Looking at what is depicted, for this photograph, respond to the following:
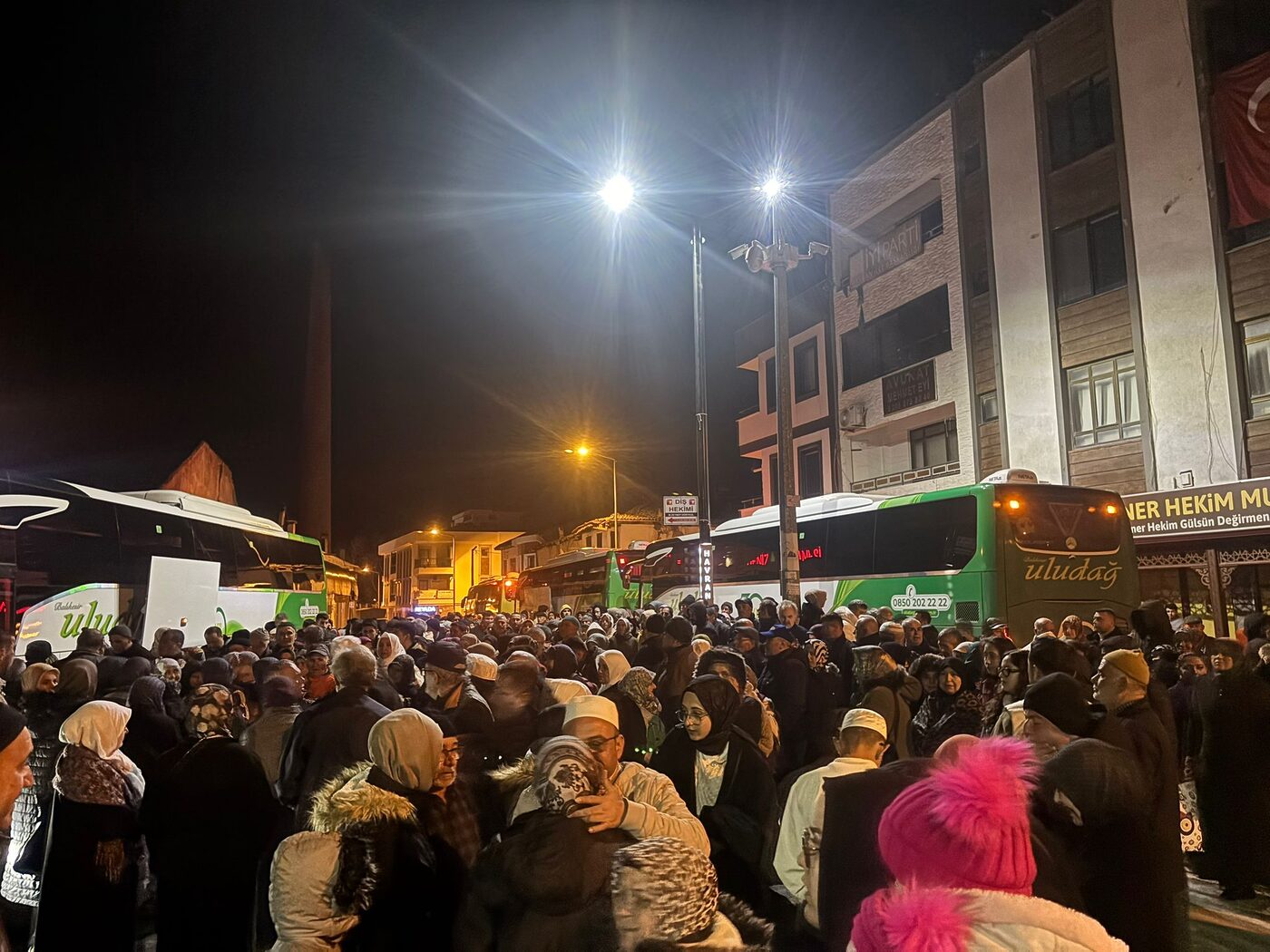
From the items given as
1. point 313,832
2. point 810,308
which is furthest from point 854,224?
point 313,832

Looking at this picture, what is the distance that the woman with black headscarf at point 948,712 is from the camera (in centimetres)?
590

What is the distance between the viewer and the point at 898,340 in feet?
95.0

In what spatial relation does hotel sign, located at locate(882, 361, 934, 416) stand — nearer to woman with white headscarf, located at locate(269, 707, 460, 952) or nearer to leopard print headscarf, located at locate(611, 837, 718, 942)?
woman with white headscarf, located at locate(269, 707, 460, 952)

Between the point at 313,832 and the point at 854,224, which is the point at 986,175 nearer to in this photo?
the point at 854,224

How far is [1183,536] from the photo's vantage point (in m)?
18.5

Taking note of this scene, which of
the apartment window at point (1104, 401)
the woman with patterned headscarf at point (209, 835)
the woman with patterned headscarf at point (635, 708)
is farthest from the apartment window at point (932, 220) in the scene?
the woman with patterned headscarf at point (209, 835)

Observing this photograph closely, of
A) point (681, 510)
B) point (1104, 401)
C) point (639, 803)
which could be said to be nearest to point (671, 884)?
point (639, 803)

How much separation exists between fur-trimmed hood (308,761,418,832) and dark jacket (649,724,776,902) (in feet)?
4.98

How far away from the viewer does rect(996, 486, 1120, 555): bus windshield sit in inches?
601

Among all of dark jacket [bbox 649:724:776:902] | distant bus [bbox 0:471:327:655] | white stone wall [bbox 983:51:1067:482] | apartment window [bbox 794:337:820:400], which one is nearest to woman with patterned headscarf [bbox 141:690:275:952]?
dark jacket [bbox 649:724:776:902]

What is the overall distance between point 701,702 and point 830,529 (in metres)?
15.7

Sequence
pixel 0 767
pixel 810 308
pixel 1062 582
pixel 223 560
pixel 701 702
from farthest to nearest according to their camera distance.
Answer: pixel 810 308 → pixel 223 560 → pixel 1062 582 → pixel 701 702 → pixel 0 767

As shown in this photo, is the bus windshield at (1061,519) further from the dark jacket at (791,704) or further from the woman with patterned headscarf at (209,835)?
the woman with patterned headscarf at (209,835)

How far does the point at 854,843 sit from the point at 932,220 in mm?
27661
